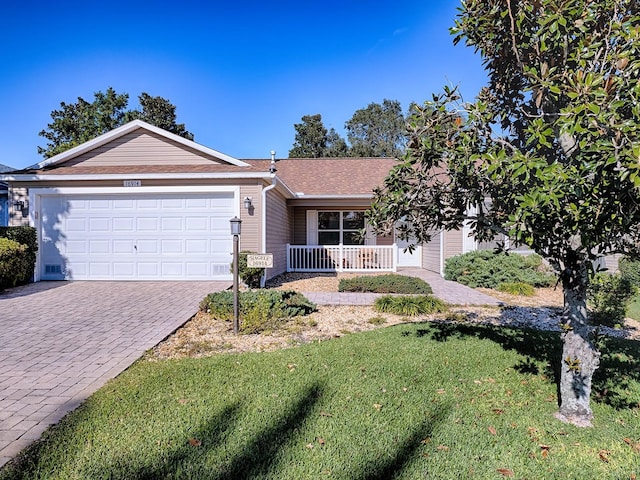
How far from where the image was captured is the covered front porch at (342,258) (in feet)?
40.4

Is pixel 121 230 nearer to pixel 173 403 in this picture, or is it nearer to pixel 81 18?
pixel 81 18

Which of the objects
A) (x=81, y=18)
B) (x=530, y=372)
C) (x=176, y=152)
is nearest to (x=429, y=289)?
(x=530, y=372)

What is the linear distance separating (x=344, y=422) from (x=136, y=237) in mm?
9064

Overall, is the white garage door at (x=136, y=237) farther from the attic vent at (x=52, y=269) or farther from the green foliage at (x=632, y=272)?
the green foliage at (x=632, y=272)

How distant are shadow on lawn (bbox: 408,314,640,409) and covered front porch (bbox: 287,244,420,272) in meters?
6.59

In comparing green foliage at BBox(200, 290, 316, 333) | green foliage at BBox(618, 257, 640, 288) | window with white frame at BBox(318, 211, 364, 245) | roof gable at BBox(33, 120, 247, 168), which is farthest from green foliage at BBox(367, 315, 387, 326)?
green foliage at BBox(618, 257, 640, 288)

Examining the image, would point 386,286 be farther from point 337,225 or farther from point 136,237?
point 136,237

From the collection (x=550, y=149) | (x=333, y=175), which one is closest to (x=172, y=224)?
(x=333, y=175)

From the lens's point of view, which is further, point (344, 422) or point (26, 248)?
point (26, 248)

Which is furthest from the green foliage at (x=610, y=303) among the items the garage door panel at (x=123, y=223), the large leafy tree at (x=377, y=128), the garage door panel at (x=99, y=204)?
the large leafy tree at (x=377, y=128)

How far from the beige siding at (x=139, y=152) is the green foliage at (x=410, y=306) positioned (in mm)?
7451

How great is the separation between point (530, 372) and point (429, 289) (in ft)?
16.0

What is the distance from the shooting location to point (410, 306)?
6586 millimetres

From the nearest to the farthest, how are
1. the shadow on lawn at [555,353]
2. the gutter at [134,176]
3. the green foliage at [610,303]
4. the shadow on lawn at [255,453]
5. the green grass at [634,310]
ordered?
the shadow on lawn at [255,453], the shadow on lawn at [555,353], the green foliage at [610,303], the green grass at [634,310], the gutter at [134,176]
